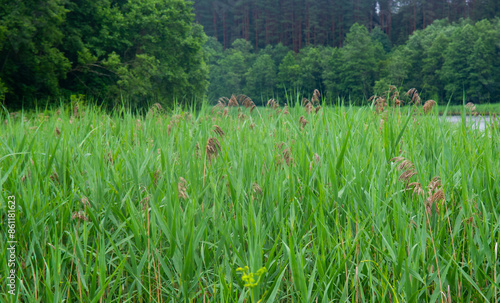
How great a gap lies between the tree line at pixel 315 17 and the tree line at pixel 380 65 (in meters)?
4.76

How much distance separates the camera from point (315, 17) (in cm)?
7244

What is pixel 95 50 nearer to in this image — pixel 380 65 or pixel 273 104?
pixel 273 104

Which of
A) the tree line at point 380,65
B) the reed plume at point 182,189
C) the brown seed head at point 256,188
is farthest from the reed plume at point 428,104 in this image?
the tree line at point 380,65

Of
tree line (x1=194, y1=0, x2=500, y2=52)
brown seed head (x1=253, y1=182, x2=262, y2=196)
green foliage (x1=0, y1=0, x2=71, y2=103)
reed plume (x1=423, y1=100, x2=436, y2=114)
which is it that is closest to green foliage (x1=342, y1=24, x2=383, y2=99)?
tree line (x1=194, y1=0, x2=500, y2=52)

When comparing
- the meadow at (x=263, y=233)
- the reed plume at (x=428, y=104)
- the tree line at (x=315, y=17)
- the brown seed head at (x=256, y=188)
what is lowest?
the meadow at (x=263, y=233)

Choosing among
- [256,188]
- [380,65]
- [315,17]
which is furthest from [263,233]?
[315,17]

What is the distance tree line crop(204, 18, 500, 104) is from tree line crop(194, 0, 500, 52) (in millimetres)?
4755

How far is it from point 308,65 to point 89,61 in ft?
150

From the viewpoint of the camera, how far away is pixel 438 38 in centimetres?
4753

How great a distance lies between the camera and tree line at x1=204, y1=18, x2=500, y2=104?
150ft

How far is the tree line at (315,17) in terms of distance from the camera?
67375 millimetres

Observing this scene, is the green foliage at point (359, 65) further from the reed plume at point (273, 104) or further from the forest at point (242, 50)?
the reed plume at point (273, 104)

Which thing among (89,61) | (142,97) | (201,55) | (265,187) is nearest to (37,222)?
(265,187)

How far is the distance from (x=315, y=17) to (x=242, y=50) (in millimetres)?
14712
